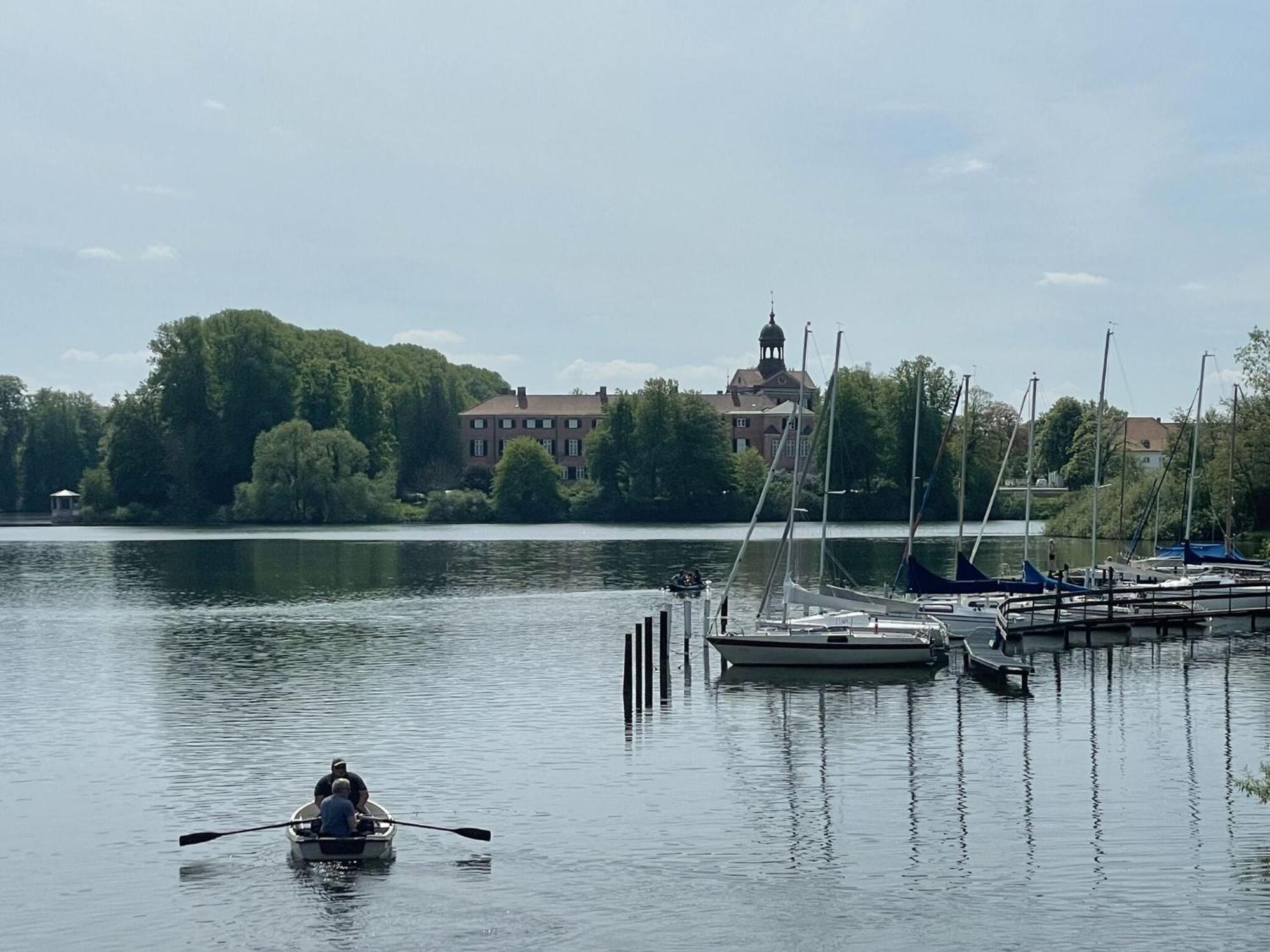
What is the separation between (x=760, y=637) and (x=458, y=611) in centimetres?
2726

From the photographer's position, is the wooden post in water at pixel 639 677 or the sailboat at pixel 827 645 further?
the sailboat at pixel 827 645

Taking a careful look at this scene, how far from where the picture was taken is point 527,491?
181 metres

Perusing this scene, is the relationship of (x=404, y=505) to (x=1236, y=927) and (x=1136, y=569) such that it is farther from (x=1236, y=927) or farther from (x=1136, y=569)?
(x=1236, y=927)

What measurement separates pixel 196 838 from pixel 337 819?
9.22 feet

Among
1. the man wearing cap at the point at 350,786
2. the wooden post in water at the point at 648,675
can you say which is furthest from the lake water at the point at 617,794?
the man wearing cap at the point at 350,786

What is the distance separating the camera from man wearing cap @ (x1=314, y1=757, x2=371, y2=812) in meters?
29.7

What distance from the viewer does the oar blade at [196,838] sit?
1153 inches

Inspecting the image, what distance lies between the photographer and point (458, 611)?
75.1m

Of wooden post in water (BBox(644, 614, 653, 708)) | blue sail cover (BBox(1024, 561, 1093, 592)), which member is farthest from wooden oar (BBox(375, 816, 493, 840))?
blue sail cover (BBox(1024, 561, 1093, 592))

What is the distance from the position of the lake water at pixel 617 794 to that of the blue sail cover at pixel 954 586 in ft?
24.0

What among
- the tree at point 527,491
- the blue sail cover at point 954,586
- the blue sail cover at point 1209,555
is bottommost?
the blue sail cover at point 954,586

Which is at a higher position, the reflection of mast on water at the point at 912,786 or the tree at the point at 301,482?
the tree at the point at 301,482

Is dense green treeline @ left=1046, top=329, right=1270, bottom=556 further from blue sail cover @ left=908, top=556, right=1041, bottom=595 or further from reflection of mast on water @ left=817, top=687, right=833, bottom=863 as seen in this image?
reflection of mast on water @ left=817, top=687, right=833, bottom=863

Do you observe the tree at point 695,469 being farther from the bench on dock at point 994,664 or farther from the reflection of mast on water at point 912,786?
the reflection of mast on water at point 912,786
